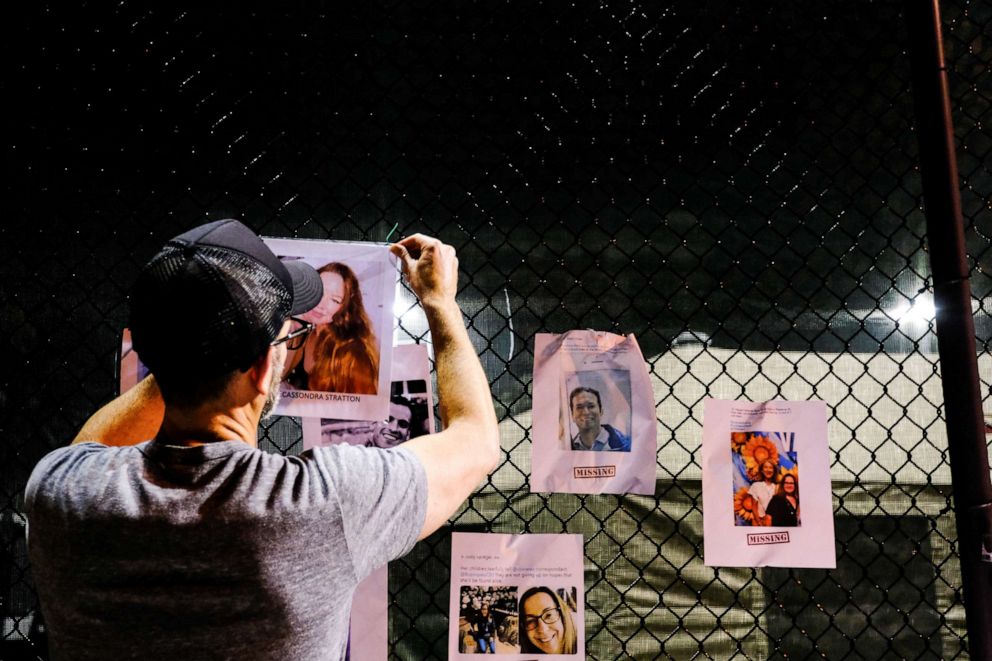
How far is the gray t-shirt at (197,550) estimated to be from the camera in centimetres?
66

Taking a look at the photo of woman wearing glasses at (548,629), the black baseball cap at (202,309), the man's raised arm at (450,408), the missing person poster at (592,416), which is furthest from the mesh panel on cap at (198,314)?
the photo of woman wearing glasses at (548,629)

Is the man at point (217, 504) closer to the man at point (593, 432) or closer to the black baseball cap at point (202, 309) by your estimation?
the black baseball cap at point (202, 309)

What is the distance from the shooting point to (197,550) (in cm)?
66

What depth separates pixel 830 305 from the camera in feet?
5.36

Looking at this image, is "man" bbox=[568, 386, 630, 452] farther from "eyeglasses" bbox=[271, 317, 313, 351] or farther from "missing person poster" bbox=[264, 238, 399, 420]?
"eyeglasses" bbox=[271, 317, 313, 351]

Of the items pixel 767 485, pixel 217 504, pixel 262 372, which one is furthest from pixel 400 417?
pixel 767 485

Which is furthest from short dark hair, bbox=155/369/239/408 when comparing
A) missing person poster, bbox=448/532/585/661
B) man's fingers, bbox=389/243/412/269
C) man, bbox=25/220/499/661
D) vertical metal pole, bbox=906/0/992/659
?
vertical metal pole, bbox=906/0/992/659

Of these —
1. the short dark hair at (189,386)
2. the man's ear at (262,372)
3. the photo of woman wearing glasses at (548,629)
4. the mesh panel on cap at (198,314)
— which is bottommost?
the photo of woman wearing glasses at (548,629)

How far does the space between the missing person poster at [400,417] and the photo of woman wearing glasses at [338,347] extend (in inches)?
1.8

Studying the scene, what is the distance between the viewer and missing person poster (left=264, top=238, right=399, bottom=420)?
46.6 inches

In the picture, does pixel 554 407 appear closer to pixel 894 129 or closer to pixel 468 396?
pixel 468 396

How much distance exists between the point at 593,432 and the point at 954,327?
62cm

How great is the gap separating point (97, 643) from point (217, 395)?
0.90 ft

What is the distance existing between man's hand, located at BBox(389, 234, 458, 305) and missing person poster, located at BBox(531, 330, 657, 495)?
307mm
